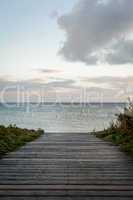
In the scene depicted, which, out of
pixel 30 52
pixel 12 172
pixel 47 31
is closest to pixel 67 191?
pixel 12 172

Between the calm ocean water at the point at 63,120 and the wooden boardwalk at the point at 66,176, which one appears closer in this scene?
the wooden boardwalk at the point at 66,176

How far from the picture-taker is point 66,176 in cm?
540

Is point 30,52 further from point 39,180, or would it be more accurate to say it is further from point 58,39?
point 39,180

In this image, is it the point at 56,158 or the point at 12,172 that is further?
the point at 56,158

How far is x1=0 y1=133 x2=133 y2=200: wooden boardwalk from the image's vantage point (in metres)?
4.45

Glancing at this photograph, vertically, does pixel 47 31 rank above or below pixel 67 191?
above

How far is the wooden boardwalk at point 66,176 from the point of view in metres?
4.45

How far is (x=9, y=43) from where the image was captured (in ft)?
57.9

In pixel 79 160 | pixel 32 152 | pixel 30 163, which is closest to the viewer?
pixel 30 163

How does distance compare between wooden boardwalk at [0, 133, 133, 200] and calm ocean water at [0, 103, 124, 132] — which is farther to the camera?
calm ocean water at [0, 103, 124, 132]

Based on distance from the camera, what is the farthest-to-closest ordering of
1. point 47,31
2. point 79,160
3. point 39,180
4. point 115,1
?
1. point 47,31
2. point 115,1
3. point 79,160
4. point 39,180

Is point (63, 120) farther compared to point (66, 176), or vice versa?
point (63, 120)

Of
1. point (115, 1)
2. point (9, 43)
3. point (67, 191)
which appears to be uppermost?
point (115, 1)

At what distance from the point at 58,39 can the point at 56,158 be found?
1158 cm
